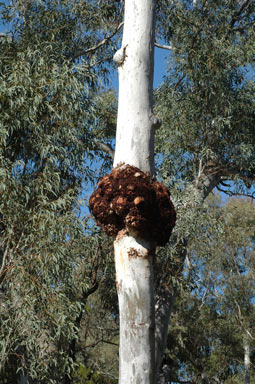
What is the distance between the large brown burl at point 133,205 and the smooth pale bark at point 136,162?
72 mm

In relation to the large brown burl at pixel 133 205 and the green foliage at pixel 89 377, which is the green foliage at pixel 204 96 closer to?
the green foliage at pixel 89 377

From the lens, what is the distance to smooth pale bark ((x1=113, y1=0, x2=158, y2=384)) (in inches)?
138

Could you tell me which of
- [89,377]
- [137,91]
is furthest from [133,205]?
[89,377]

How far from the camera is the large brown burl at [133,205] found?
3.63 meters

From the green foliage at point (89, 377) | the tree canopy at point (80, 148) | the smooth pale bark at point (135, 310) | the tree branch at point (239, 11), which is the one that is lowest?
the smooth pale bark at point (135, 310)

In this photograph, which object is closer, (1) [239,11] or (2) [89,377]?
(1) [239,11]

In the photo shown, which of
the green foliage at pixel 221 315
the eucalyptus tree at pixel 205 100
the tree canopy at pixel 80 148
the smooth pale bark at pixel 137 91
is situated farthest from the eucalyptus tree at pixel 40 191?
the green foliage at pixel 221 315

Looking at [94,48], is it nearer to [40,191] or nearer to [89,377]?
[40,191]

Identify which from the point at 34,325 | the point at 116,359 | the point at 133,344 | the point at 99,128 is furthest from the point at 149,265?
the point at 116,359

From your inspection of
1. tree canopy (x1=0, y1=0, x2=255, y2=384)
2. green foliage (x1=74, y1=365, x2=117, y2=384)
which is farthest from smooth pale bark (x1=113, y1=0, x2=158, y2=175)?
green foliage (x1=74, y1=365, x2=117, y2=384)

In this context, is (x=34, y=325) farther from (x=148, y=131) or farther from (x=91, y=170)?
(x=148, y=131)

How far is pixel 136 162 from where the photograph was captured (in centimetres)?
386

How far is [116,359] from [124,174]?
41.9ft

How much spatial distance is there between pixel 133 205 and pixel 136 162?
345mm
